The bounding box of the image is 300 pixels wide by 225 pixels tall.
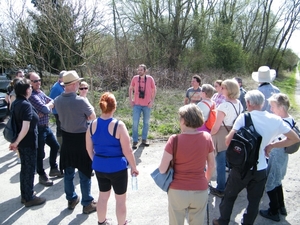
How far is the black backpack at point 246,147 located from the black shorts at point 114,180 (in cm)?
118

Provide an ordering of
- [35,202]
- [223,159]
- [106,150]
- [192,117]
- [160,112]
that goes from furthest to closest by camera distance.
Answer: [160,112] < [223,159] < [35,202] < [106,150] < [192,117]

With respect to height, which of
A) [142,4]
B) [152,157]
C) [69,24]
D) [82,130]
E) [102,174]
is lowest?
[152,157]

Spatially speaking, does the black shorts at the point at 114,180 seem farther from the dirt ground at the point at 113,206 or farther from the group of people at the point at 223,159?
the dirt ground at the point at 113,206

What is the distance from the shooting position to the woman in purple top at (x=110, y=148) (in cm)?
267

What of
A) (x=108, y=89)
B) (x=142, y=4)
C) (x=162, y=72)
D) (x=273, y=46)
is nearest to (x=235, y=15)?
(x=273, y=46)

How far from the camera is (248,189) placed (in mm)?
2840

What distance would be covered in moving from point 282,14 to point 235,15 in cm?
724

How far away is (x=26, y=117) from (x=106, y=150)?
1311 millimetres

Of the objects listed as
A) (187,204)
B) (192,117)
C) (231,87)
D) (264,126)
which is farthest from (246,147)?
(231,87)

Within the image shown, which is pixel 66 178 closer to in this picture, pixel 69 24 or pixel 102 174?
pixel 102 174

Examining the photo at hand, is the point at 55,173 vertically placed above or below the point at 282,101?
below

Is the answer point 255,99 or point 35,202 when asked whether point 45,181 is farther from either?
point 255,99

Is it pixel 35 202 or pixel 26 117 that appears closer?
pixel 26 117

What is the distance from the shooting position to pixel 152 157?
18.4 ft
